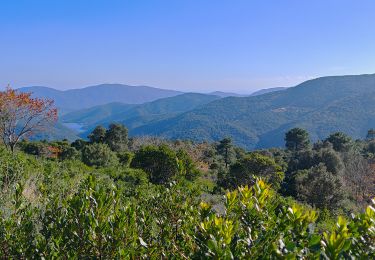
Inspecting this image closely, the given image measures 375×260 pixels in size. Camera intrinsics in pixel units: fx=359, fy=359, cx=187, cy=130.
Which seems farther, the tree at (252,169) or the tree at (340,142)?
the tree at (340,142)

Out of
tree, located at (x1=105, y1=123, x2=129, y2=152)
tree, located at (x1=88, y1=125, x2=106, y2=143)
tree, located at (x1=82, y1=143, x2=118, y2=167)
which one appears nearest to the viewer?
tree, located at (x1=82, y1=143, x2=118, y2=167)

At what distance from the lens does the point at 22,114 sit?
70.6ft

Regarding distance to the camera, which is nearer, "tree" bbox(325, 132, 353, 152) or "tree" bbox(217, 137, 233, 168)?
"tree" bbox(325, 132, 353, 152)

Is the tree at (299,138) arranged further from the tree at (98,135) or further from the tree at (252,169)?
the tree at (98,135)

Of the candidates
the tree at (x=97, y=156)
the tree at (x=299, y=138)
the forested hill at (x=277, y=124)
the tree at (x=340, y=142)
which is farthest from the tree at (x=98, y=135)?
the forested hill at (x=277, y=124)

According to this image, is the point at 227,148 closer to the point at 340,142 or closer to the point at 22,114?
the point at 340,142

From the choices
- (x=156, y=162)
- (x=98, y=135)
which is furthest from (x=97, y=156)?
(x=98, y=135)

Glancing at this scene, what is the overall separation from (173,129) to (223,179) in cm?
15417

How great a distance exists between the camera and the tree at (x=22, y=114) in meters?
20.9

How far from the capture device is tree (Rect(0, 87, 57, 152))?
2086 cm

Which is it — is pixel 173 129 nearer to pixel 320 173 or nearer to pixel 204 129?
pixel 204 129

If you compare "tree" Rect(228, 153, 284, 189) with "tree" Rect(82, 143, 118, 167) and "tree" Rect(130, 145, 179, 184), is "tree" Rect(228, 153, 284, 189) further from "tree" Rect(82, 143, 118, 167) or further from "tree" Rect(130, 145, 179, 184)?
"tree" Rect(82, 143, 118, 167)

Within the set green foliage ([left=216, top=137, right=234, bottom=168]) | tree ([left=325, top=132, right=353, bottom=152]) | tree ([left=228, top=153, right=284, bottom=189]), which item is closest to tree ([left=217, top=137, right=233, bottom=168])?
green foliage ([left=216, top=137, right=234, bottom=168])

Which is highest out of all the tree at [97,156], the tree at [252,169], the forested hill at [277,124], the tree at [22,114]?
the tree at [22,114]
